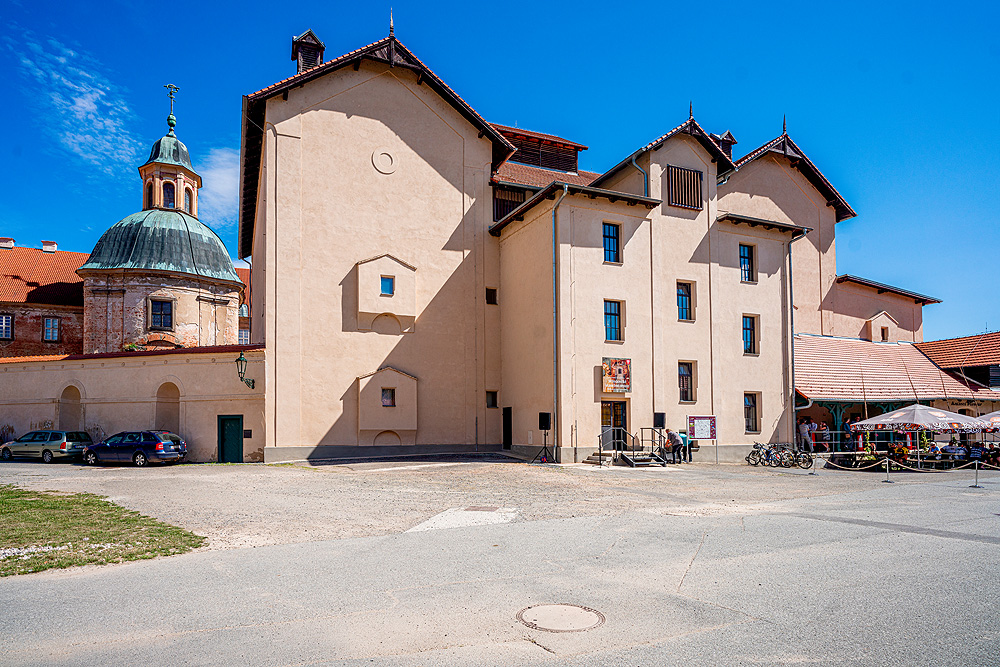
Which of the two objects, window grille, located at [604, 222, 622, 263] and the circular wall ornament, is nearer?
window grille, located at [604, 222, 622, 263]

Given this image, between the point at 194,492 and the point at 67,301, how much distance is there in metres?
35.4

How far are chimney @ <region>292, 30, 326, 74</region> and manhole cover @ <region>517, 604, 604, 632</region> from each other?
31332 mm

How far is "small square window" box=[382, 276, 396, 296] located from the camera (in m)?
29.3

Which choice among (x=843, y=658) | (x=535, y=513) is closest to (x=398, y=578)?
(x=843, y=658)

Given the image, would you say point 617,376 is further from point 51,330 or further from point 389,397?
point 51,330

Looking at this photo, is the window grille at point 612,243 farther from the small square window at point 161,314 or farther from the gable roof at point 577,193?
the small square window at point 161,314

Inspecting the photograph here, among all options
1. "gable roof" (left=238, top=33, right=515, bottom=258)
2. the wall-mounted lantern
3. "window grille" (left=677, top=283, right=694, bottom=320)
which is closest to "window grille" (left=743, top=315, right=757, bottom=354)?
"window grille" (left=677, top=283, right=694, bottom=320)

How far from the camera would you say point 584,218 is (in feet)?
90.6

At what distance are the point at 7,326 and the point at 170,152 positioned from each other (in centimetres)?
1502

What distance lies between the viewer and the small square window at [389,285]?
2928cm

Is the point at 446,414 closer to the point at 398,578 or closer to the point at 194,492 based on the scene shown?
A: the point at 194,492

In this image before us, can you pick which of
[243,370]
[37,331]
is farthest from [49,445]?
[37,331]

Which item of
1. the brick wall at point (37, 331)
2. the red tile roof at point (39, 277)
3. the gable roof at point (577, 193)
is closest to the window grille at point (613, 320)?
the gable roof at point (577, 193)

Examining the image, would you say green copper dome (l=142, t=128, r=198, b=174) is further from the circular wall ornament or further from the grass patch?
the grass patch
